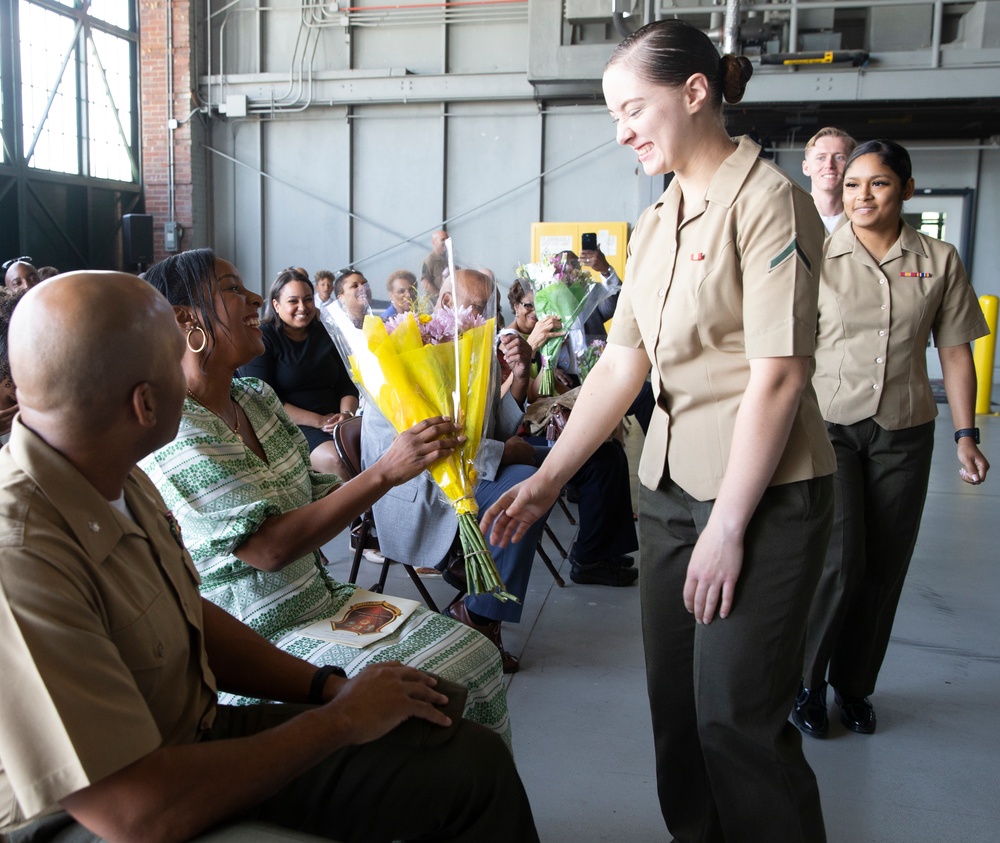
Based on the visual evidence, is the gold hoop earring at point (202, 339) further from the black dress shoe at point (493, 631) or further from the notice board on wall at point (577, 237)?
the notice board on wall at point (577, 237)

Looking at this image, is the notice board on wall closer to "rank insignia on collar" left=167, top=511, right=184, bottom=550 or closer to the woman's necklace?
the woman's necklace

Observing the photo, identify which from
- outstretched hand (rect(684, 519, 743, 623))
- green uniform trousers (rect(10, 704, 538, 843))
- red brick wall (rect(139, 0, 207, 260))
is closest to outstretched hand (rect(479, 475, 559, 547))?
outstretched hand (rect(684, 519, 743, 623))

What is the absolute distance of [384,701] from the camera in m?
1.22

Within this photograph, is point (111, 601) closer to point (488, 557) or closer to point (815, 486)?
point (488, 557)

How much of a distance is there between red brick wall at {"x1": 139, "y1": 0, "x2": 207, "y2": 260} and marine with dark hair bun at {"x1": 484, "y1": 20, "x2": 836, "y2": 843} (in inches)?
379

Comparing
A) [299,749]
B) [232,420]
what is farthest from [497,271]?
[299,749]

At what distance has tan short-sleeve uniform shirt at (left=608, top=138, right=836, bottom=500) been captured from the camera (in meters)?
1.26

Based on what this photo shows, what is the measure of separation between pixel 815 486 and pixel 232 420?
1170 mm

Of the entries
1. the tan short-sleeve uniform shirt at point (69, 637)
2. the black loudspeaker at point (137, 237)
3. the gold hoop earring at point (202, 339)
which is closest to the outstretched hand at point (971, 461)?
the gold hoop earring at point (202, 339)

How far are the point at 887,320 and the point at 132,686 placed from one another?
195 centimetres

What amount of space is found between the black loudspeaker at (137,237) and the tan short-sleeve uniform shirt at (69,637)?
9.31m

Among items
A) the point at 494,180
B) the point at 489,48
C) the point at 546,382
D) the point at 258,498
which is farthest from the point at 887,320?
the point at 489,48

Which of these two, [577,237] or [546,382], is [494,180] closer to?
[577,237]

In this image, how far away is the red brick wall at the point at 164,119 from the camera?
9820 millimetres
